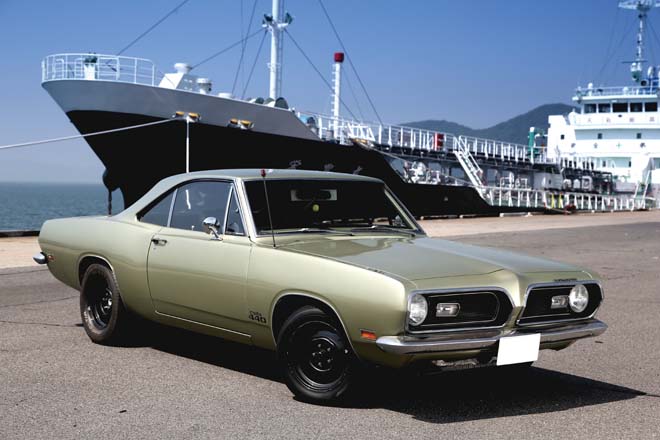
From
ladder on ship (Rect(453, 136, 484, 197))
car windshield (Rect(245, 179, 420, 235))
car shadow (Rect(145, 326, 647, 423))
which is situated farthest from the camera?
ladder on ship (Rect(453, 136, 484, 197))

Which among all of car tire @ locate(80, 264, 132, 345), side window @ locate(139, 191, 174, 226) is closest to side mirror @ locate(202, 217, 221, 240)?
side window @ locate(139, 191, 174, 226)

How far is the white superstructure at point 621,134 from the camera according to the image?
53312mm

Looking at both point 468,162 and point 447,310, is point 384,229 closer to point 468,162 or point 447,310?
point 447,310

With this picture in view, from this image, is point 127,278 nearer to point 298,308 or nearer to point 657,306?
point 298,308

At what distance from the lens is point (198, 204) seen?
559cm

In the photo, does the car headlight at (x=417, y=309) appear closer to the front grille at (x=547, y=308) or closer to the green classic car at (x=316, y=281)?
the green classic car at (x=316, y=281)

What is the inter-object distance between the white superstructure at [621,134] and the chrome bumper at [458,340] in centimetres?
4936

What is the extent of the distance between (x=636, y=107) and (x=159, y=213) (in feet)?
174

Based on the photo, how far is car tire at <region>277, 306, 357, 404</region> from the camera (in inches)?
171

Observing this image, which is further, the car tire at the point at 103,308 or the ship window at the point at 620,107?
the ship window at the point at 620,107

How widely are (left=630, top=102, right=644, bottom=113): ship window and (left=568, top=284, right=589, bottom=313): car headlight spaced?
5294 centimetres

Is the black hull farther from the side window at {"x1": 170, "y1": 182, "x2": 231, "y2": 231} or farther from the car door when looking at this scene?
the car door

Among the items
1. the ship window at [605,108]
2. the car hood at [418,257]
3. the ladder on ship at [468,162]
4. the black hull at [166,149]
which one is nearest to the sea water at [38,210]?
the black hull at [166,149]

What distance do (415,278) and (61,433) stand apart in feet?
6.40
